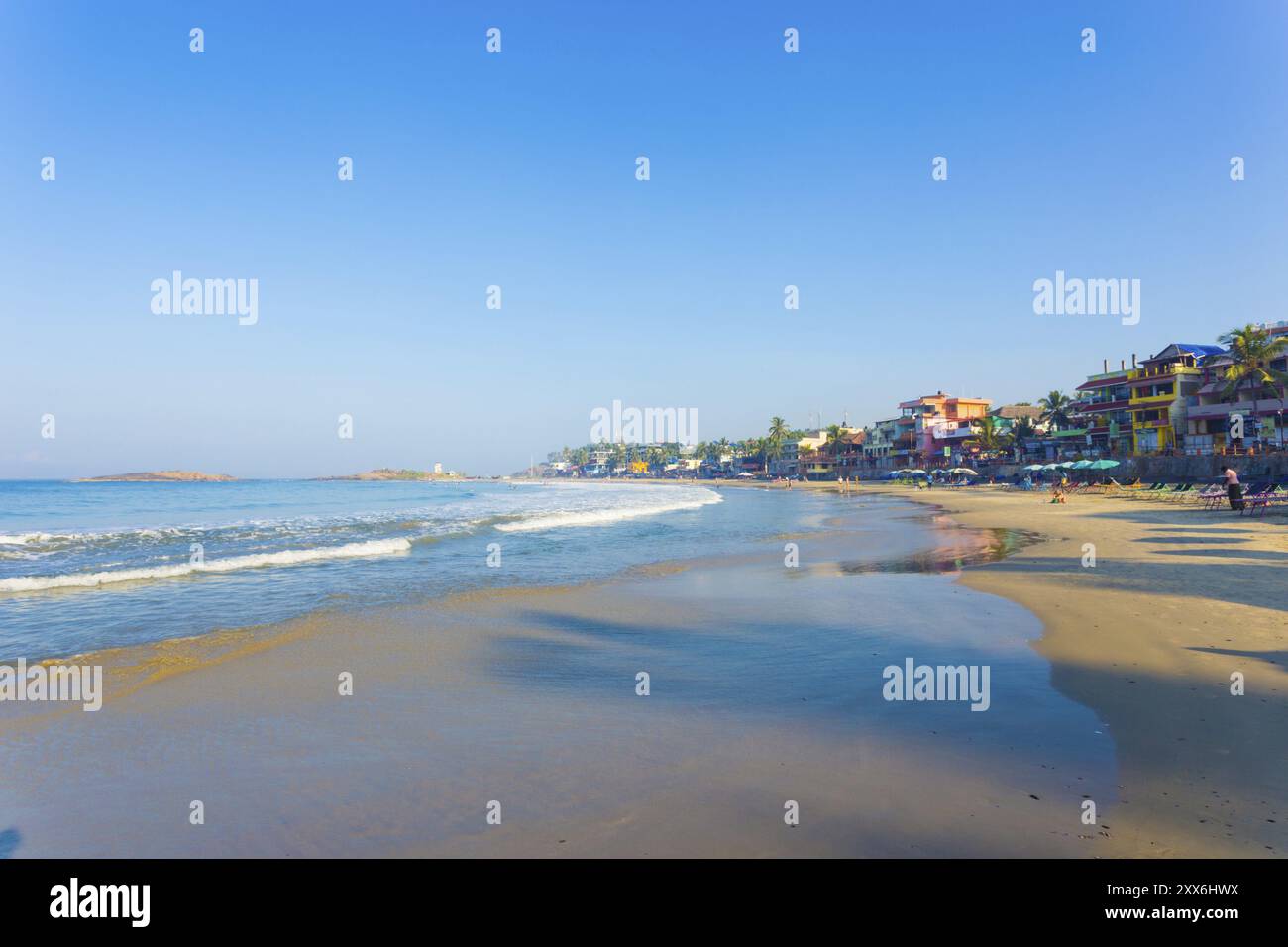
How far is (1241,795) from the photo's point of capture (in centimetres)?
484

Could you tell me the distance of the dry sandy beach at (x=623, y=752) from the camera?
4621 mm

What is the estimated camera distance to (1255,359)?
47.0 m

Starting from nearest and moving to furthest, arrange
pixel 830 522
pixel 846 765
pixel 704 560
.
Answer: pixel 846 765 → pixel 704 560 → pixel 830 522

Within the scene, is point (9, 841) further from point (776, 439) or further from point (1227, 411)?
point (776, 439)

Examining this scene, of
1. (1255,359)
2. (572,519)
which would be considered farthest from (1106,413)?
(572,519)

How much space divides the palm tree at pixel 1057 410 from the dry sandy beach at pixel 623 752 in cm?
7190

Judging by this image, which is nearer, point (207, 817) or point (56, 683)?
point (207, 817)

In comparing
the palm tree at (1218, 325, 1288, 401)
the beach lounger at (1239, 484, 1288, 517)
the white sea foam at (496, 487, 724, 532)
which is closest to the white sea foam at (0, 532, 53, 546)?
the white sea foam at (496, 487, 724, 532)

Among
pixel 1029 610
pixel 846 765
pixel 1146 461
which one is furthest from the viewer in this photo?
pixel 1146 461

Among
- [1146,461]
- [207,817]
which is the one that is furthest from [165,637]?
[1146,461]

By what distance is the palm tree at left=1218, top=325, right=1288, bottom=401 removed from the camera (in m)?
46.6
